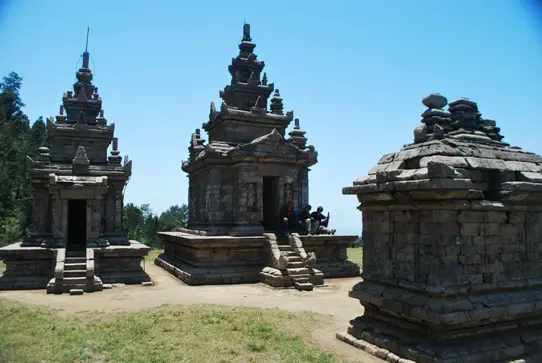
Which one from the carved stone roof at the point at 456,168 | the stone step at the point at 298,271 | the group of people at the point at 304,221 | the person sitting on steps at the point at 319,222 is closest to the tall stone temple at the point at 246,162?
the group of people at the point at 304,221

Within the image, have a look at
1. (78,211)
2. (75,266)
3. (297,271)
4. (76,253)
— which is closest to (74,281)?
(75,266)

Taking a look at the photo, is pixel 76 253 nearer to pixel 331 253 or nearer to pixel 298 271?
pixel 298 271

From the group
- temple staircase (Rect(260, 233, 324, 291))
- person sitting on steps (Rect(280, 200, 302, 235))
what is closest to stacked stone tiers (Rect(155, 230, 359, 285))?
temple staircase (Rect(260, 233, 324, 291))

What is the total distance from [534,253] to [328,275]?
Result: 1030cm

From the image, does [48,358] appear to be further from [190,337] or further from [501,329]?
[501,329]

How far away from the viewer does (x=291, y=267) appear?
15617mm

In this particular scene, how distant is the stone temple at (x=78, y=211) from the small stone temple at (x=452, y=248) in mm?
10502

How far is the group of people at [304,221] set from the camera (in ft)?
59.9

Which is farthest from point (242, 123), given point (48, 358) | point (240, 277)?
point (48, 358)

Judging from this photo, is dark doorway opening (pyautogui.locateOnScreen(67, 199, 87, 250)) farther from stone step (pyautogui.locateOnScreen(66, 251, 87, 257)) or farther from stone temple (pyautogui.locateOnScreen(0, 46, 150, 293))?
stone step (pyautogui.locateOnScreen(66, 251, 87, 257))

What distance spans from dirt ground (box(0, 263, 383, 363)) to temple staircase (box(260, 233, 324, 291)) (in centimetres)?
40

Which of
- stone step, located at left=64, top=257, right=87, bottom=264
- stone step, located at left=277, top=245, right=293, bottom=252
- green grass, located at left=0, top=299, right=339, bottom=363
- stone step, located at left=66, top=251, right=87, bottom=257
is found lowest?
green grass, located at left=0, top=299, right=339, bottom=363

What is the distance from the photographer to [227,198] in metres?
18.3

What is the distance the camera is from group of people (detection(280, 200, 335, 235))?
18266 millimetres
